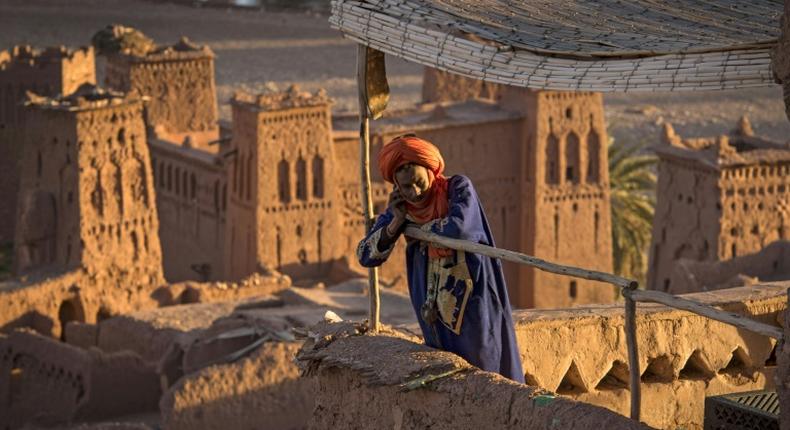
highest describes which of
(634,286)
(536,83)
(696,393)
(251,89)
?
(536,83)

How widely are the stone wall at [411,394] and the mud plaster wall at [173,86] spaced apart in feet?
76.3

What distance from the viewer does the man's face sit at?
10469mm

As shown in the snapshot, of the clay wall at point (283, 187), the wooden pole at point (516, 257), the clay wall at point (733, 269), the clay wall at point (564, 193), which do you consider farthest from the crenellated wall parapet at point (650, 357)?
the clay wall at point (564, 193)

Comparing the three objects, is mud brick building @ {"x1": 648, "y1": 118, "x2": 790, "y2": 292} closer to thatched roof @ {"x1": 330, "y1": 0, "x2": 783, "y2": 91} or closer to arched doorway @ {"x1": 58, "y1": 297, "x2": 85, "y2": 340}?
arched doorway @ {"x1": 58, "y1": 297, "x2": 85, "y2": 340}

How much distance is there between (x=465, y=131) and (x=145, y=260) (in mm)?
5282

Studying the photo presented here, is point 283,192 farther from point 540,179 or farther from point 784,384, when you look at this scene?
point 784,384

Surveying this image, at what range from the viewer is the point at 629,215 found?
111 feet

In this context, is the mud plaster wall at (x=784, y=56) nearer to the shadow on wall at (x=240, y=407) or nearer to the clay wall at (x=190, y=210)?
the shadow on wall at (x=240, y=407)

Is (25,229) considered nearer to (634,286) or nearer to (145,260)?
(145,260)

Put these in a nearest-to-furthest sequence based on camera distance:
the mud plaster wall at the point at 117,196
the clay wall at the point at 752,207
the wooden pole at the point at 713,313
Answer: the wooden pole at the point at 713,313, the mud plaster wall at the point at 117,196, the clay wall at the point at 752,207

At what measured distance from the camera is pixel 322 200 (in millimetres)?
29422

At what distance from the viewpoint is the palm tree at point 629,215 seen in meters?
33.3

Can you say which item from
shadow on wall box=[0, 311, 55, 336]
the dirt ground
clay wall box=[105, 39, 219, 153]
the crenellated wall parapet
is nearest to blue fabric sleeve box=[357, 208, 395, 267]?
the crenellated wall parapet

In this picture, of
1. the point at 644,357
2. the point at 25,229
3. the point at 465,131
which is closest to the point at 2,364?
the point at 25,229
